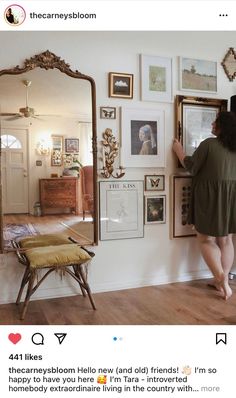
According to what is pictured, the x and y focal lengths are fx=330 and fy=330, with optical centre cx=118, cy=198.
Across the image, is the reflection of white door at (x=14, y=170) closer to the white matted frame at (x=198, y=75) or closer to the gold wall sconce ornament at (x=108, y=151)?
the gold wall sconce ornament at (x=108, y=151)

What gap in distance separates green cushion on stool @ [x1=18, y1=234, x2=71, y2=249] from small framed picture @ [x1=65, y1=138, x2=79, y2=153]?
0.47 meters

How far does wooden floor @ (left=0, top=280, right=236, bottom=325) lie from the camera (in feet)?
5.08

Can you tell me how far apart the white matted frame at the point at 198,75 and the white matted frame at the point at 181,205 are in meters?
0.59

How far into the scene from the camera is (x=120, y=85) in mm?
1947

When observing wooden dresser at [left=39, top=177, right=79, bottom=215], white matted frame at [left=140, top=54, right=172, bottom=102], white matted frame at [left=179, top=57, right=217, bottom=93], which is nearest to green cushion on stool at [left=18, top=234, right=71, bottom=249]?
wooden dresser at [left=39, top=177, right=79, bottom=215]

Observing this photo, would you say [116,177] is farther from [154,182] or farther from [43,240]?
[43,240]

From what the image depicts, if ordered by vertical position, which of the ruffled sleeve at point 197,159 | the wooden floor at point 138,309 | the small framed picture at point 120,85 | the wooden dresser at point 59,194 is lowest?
the wooden floor at point 138,309

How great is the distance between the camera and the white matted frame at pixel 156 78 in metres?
1.99

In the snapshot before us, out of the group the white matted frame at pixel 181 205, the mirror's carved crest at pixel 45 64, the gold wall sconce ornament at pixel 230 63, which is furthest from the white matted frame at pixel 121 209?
the gold wall sconce ornament at pixel 230 63

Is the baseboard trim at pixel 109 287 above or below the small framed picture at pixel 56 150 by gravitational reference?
below
